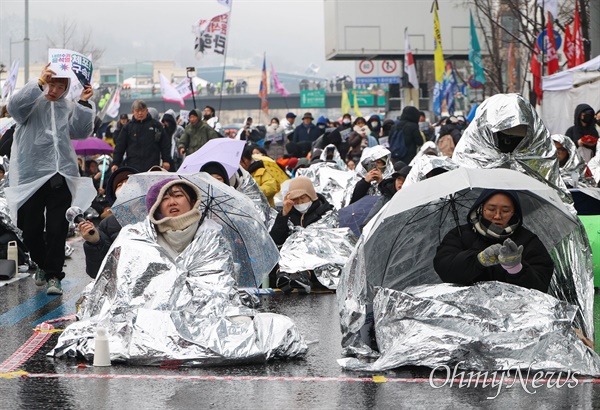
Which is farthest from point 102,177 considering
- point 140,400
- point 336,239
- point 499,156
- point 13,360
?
point 140,400

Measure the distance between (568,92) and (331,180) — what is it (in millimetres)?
6060

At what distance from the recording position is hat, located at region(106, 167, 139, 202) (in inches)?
391

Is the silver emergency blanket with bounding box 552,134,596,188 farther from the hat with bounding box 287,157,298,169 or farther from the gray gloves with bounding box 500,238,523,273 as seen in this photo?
the hat with bounding box 287,157,298,169

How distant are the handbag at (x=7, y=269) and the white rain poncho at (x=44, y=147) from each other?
3.93 ft

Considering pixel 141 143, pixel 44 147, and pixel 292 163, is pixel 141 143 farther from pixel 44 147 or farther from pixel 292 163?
pixel 44 147

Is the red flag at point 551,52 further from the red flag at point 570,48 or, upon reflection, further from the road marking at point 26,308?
the road marking at point 26,308

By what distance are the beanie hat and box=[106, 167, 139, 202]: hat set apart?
1721 millimetres

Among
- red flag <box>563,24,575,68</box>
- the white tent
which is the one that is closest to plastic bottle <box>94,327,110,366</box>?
the white tent

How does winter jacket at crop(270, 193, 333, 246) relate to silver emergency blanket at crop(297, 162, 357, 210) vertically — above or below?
below

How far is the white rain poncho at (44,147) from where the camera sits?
1066cm

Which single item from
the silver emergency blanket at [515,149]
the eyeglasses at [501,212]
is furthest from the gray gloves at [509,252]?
the silver emergency blanket at [515,149]

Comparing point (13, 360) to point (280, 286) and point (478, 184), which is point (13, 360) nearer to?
point (478, 184)

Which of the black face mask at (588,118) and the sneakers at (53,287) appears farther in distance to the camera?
the black face mask at (588,118)

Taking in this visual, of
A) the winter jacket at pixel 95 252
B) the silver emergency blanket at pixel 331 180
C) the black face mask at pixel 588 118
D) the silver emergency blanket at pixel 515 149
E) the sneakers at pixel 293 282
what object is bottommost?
the sneakers at pixel 293 282
